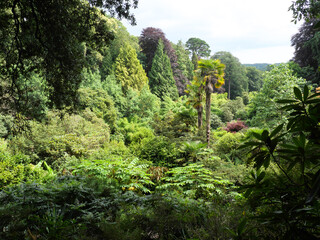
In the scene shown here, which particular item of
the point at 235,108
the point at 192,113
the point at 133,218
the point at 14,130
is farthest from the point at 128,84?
the point at 133,218

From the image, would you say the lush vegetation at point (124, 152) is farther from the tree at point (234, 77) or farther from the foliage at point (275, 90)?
the tree at point (234, 77)

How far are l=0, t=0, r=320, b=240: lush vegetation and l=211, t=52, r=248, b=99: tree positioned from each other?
19.0 m

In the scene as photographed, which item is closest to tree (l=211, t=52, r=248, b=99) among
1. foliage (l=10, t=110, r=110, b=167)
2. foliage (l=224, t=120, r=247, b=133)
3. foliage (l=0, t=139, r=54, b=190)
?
foliage (l=224, t=120, r=247, b=133)

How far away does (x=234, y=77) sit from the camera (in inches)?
1577

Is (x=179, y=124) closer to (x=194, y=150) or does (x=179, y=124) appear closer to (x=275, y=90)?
(x=194, y=150)

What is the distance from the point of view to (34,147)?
9898 millimetres

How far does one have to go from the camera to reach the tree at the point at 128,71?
69.6ft

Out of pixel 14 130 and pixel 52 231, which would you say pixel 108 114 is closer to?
pixel 14 130

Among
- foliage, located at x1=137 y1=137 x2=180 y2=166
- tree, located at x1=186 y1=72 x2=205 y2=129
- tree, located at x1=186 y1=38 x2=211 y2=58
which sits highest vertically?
tree, located at x1=186 y1=38 x2=211 y2=58

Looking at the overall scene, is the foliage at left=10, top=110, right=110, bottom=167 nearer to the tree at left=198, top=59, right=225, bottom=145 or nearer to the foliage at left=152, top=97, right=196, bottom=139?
the foliage at left=152, top=97, right=196, bottom=139

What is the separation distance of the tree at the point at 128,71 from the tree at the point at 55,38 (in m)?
16.4

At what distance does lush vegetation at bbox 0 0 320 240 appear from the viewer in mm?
1110

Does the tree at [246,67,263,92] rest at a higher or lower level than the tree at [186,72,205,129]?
higher

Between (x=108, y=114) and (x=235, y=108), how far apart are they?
17.6 meters
